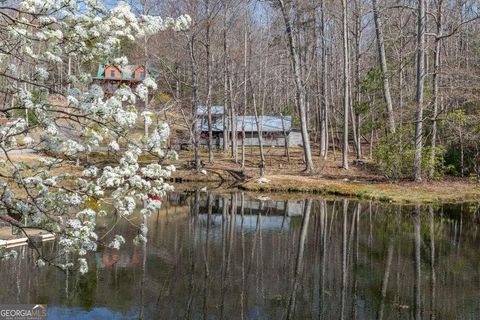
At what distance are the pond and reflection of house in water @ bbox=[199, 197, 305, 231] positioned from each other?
0.20m

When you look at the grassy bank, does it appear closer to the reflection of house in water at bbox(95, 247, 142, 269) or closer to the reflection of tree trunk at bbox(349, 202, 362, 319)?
the reflection of tree trunk at bbox(349, 202, 362, 319)

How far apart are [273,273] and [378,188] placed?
16604 mm

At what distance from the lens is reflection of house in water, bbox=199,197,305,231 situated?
2023 centimetres

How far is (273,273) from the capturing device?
42.7 ft

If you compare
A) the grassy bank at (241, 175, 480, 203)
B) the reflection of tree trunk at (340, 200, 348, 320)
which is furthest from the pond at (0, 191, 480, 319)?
the grassy bank at (241, 175, 480, 203)

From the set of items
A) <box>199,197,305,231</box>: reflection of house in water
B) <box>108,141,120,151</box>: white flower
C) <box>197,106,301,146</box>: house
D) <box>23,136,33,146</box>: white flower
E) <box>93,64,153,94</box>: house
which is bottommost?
<box>199,197,305,231</box>: reflection of house in water

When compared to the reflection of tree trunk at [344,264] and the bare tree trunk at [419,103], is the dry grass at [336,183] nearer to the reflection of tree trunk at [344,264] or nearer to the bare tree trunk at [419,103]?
the bare tree trunk at [419,103]

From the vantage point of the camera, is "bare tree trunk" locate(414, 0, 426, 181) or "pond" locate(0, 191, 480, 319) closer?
"pond" locate(0, 191, 480, 319)

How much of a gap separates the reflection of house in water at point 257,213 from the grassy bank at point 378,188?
11.7 feet

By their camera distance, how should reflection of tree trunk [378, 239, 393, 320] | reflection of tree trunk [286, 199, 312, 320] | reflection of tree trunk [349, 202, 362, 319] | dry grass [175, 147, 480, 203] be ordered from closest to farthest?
reflection of tree trunk [378, 239, 393, 320], reflection of tree trunk [286, 199, 312, 320], reflection of tree trunk [349, 202, 362, 319], dry grass [175, 147, 480, 203]

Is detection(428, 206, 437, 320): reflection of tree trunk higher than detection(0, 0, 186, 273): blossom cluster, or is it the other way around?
detection(0, 0, 186, 273): blossom cluster

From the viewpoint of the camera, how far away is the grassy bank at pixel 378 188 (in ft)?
84.8

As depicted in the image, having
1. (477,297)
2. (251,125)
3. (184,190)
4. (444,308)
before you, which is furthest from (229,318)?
(251,125)

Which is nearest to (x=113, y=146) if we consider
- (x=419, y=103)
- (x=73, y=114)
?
(x=73, y=114)
